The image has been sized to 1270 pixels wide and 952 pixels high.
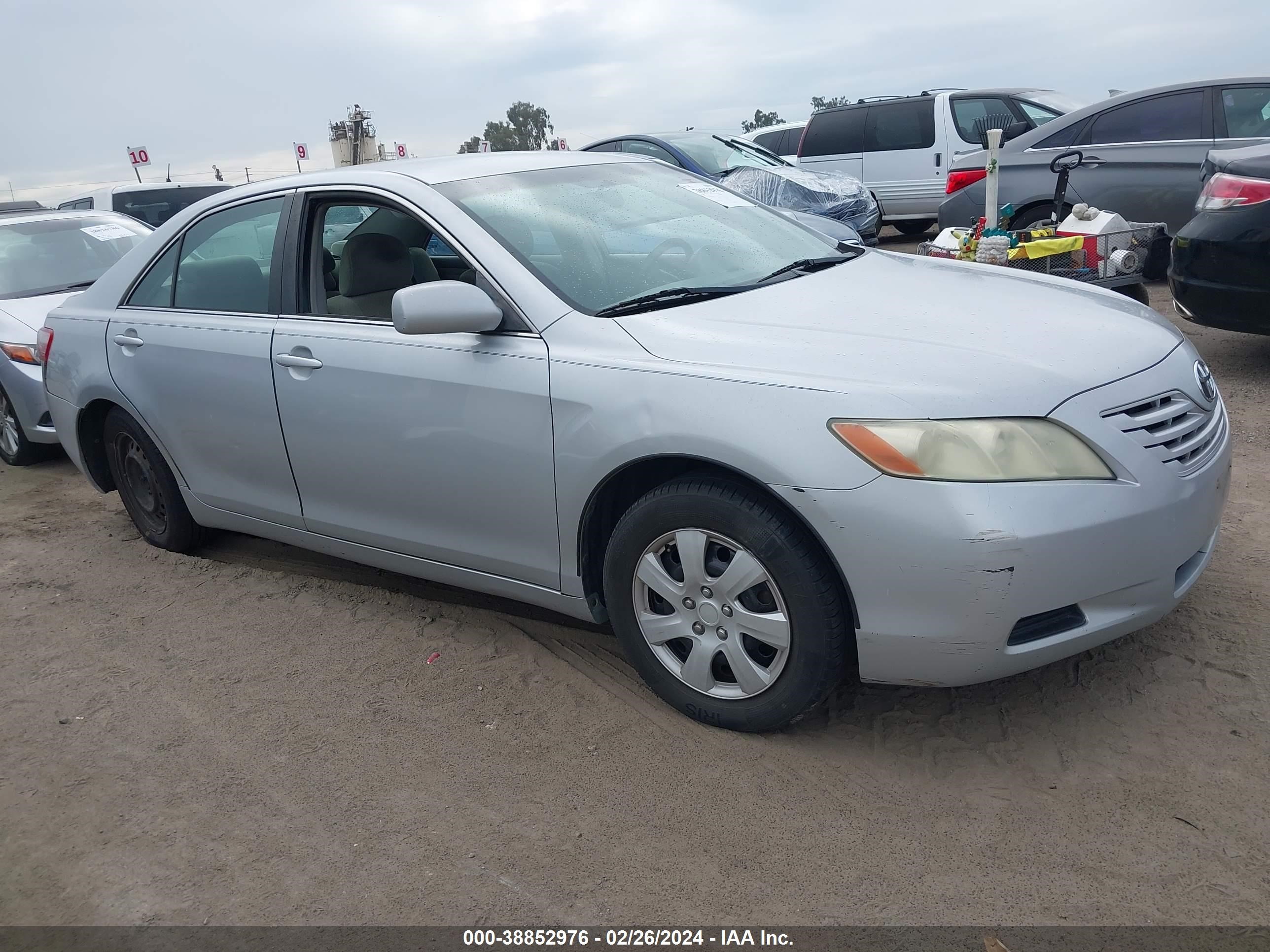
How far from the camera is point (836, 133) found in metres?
13.1

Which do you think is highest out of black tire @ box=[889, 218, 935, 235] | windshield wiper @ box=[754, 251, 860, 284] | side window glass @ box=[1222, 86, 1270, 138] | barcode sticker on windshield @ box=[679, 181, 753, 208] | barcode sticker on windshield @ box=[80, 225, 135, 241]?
side window glass @ box=[1222, 86, 1270, 138]

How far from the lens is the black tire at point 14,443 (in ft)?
21.1

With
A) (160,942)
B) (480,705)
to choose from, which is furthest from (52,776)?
(480,705)

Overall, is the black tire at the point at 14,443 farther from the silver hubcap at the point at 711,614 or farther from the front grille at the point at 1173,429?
the front grille at the point at 1173,429

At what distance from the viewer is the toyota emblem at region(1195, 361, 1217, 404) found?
2.93 meters

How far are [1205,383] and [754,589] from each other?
1452 millimetres

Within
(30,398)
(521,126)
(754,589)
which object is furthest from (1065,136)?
(521,126)

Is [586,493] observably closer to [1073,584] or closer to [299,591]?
[1073,584]

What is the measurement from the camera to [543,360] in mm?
3012

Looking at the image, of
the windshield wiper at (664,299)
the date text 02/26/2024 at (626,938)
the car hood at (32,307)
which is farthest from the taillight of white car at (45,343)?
the date text 02/26/2024 at (626,938)

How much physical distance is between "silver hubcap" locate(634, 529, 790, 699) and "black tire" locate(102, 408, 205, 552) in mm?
2506

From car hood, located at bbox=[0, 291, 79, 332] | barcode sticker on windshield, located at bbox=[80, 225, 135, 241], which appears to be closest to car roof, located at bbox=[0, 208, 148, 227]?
barcode sticker on windshield, located at bbox=[80, 225, 135, 241]

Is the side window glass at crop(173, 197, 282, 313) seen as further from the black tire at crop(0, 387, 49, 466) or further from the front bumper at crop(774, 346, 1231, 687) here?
the black tire at crop(0, 387, 49, 466)

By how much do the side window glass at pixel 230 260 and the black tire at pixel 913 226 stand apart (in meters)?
10.3
